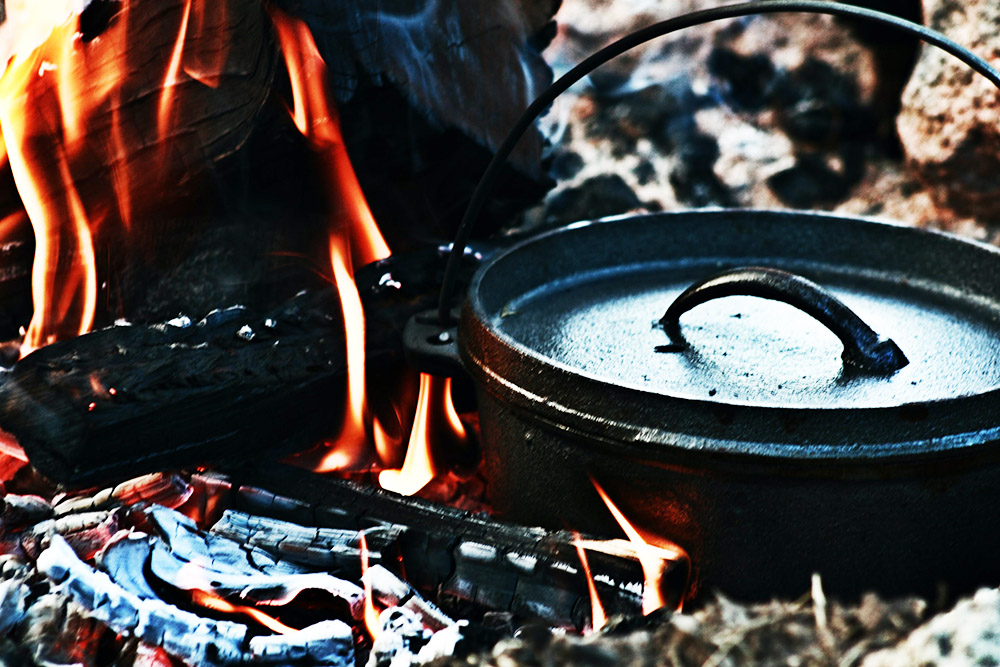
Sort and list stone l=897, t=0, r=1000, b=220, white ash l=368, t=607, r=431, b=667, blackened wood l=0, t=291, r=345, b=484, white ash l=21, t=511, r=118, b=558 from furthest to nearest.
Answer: stone l=897, t=0, r=1000, b=220 < blackened wood l=0, t=291, r=345, b=484 < white ash l=21, t=511, r=118, b=558 < white ash l=368, t=607, r=431, b=667

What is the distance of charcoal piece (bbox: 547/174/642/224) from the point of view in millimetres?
3156

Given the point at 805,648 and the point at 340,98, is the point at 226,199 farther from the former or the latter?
the point at 805,648

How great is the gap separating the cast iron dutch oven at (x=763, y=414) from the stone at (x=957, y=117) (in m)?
1.18

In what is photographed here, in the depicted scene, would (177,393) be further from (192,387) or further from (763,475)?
(763,475)

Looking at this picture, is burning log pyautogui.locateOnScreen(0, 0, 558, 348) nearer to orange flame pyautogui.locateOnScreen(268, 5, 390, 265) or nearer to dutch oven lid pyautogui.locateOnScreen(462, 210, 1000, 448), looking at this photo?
orange flame pyautogui.locateOnScreen(268, 5, 390, 265)

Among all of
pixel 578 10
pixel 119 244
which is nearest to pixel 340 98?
pixel 119 244

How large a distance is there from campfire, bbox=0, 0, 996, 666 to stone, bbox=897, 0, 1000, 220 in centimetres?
115

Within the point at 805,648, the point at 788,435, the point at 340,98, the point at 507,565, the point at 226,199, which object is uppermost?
the point at 340,98

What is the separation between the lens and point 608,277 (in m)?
2.14

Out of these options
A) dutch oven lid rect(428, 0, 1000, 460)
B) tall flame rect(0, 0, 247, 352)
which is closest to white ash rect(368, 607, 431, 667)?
dutch oven lid rect(428, 0, 1000, 460)

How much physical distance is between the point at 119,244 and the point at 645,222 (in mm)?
1215

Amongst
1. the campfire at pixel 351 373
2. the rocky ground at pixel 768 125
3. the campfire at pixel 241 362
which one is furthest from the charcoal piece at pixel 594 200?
the campfire at pixel 241 362

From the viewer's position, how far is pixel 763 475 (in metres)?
1.35

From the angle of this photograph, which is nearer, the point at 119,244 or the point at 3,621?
the point at 3,621
